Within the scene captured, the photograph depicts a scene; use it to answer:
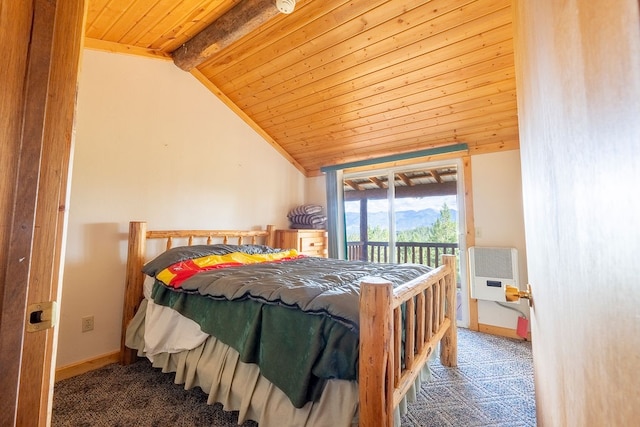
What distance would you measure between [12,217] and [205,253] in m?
2.10

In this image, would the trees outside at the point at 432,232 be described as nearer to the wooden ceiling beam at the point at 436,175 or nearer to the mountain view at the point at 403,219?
the mountain view at the point at 403,219

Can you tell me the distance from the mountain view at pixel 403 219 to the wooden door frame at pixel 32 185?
341cm

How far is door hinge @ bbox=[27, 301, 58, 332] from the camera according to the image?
1.57ft

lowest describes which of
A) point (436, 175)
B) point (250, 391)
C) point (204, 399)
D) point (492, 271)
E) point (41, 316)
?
point (204, 399)

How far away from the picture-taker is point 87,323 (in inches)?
85.2

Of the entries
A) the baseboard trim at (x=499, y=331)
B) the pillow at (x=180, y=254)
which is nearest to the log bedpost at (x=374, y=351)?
the pillow at (x=180, y=254)

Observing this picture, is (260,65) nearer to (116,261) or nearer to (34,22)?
(116,261)

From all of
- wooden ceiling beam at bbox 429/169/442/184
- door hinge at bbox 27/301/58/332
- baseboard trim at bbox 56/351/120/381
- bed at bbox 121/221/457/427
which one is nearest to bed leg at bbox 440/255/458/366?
bed at bbox 121/221/457/427

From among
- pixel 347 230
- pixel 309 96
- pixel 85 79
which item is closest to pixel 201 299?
pixel 85 79

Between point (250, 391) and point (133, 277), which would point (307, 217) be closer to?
point (133, 277)

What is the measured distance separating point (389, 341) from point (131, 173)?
8.19 ft

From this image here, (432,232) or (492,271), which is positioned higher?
(432,232)

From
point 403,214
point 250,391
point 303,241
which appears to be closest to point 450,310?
point 250,391

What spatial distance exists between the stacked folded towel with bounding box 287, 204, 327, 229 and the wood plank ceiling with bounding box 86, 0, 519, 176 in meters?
1.01
